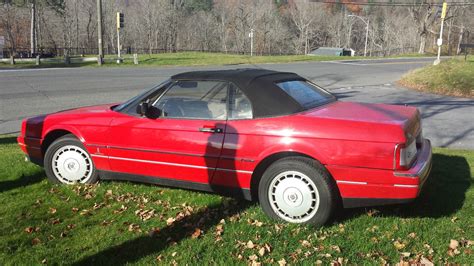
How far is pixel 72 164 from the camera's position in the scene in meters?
5.16

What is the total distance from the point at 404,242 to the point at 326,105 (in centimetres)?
162

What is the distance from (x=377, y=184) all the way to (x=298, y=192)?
69cm

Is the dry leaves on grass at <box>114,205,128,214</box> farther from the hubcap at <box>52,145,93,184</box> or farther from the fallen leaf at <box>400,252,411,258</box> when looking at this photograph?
the fallen leaf at <box>400,252,411,258</box>

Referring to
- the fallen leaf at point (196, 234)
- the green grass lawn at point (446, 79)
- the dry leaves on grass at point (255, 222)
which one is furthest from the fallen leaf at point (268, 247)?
the green grass lawn at point (446, 79)

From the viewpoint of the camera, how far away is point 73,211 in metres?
4.42

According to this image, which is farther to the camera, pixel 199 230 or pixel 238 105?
pixel 238 105

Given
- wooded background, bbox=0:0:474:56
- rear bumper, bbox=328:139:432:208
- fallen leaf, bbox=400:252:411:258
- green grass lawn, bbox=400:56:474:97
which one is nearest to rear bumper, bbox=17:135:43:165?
rear bumper, bbox=328:139:432:208

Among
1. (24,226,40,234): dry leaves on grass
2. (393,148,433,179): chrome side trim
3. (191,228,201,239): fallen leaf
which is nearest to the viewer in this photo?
(393,148,433,179): chrome side trim

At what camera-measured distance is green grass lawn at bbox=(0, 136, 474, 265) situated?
11.3ft

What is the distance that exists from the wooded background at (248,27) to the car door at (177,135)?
211ft

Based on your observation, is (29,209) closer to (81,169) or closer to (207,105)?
(81,169)

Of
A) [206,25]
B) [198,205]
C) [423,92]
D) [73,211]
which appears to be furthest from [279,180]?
[206,25]

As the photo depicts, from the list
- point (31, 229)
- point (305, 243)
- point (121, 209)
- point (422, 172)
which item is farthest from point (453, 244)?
point (31, 229)

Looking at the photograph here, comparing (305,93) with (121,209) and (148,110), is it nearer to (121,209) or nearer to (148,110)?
(148,110)
